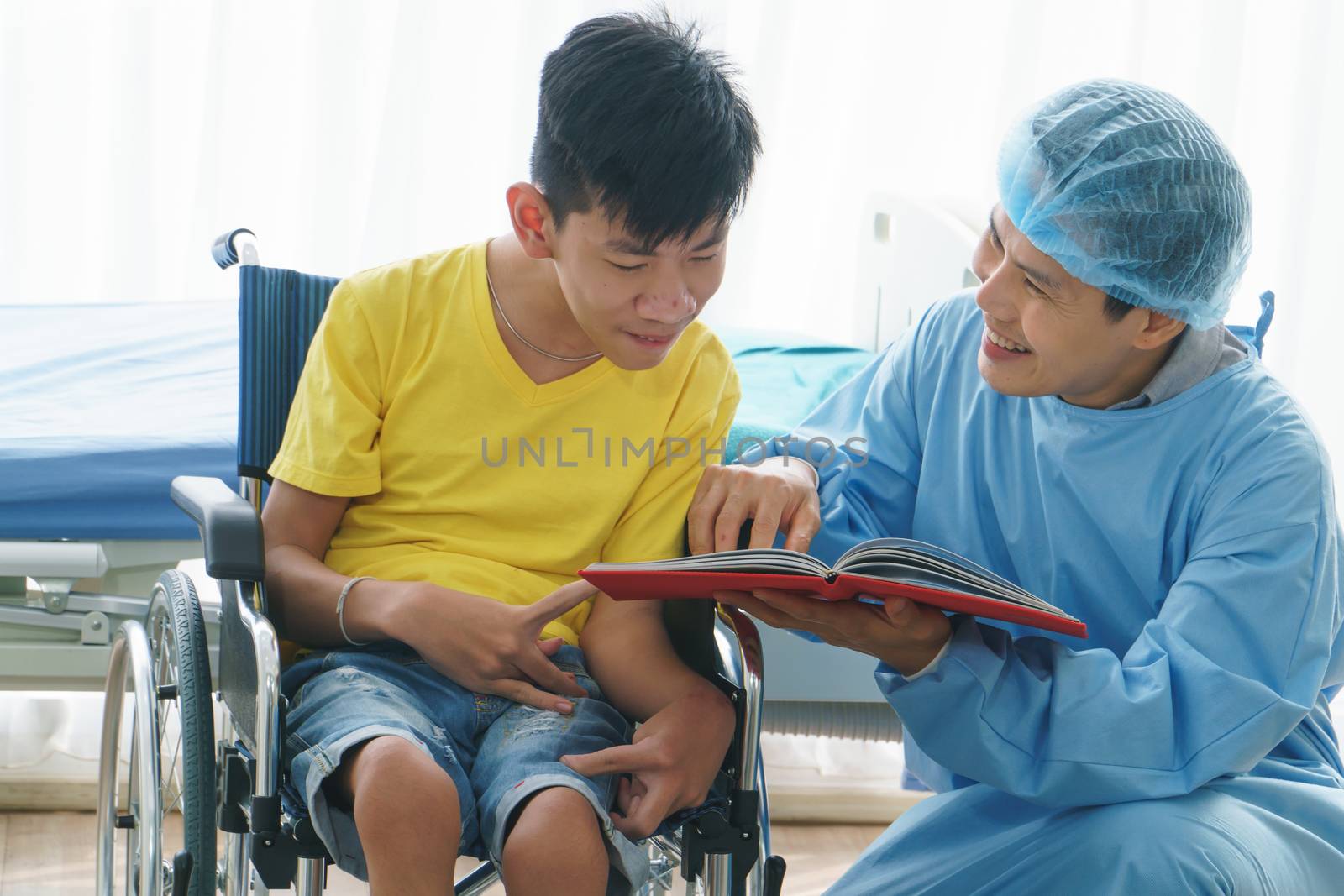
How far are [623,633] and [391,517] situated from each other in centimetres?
25

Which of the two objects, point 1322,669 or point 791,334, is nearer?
point 1322,669

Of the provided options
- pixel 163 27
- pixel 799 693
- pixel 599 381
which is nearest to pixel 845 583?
pixel 599 381

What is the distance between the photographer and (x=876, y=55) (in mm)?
3168

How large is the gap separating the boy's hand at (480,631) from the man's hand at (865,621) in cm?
16

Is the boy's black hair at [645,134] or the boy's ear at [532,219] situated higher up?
the boy's black hair at [645,134]

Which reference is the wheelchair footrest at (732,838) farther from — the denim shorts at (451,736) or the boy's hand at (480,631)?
the boy's hand at (480,631)

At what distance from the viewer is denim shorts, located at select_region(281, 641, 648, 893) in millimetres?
1137

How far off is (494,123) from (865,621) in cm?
211

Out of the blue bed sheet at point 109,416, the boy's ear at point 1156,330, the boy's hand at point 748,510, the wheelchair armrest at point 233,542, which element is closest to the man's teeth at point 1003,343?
the boy's ear at point 1156,330

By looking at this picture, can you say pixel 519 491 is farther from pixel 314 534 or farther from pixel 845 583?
pixel 845 583

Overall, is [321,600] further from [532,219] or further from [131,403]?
[131,403]

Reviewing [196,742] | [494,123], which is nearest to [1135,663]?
[196,742]

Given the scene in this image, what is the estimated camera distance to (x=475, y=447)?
1.36m

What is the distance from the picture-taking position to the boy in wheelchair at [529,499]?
1141 mm
